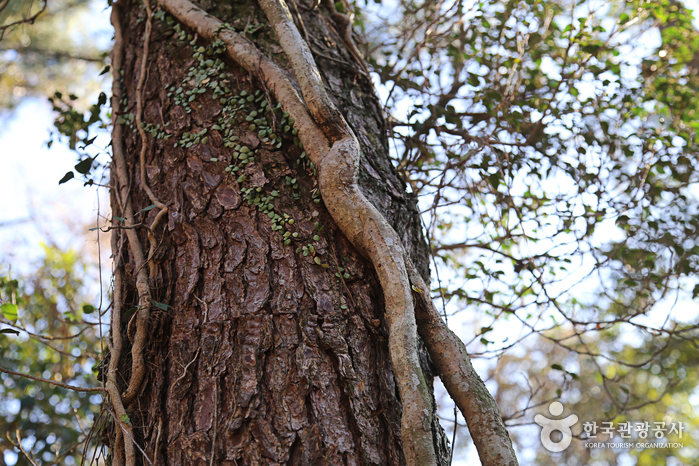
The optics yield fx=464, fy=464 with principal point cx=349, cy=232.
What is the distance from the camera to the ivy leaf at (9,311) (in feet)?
5.40

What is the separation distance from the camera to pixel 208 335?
1.26 metres

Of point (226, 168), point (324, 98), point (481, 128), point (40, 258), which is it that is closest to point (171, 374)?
point (226, 168)

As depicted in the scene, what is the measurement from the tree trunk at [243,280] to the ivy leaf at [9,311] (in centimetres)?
47

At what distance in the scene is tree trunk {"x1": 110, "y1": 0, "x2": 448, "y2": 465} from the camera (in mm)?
1155

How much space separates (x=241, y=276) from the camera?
1329mm

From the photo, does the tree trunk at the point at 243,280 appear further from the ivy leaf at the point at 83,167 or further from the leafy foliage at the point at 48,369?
the leafy foliage at the point at 48,369

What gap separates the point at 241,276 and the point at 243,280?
15mm
